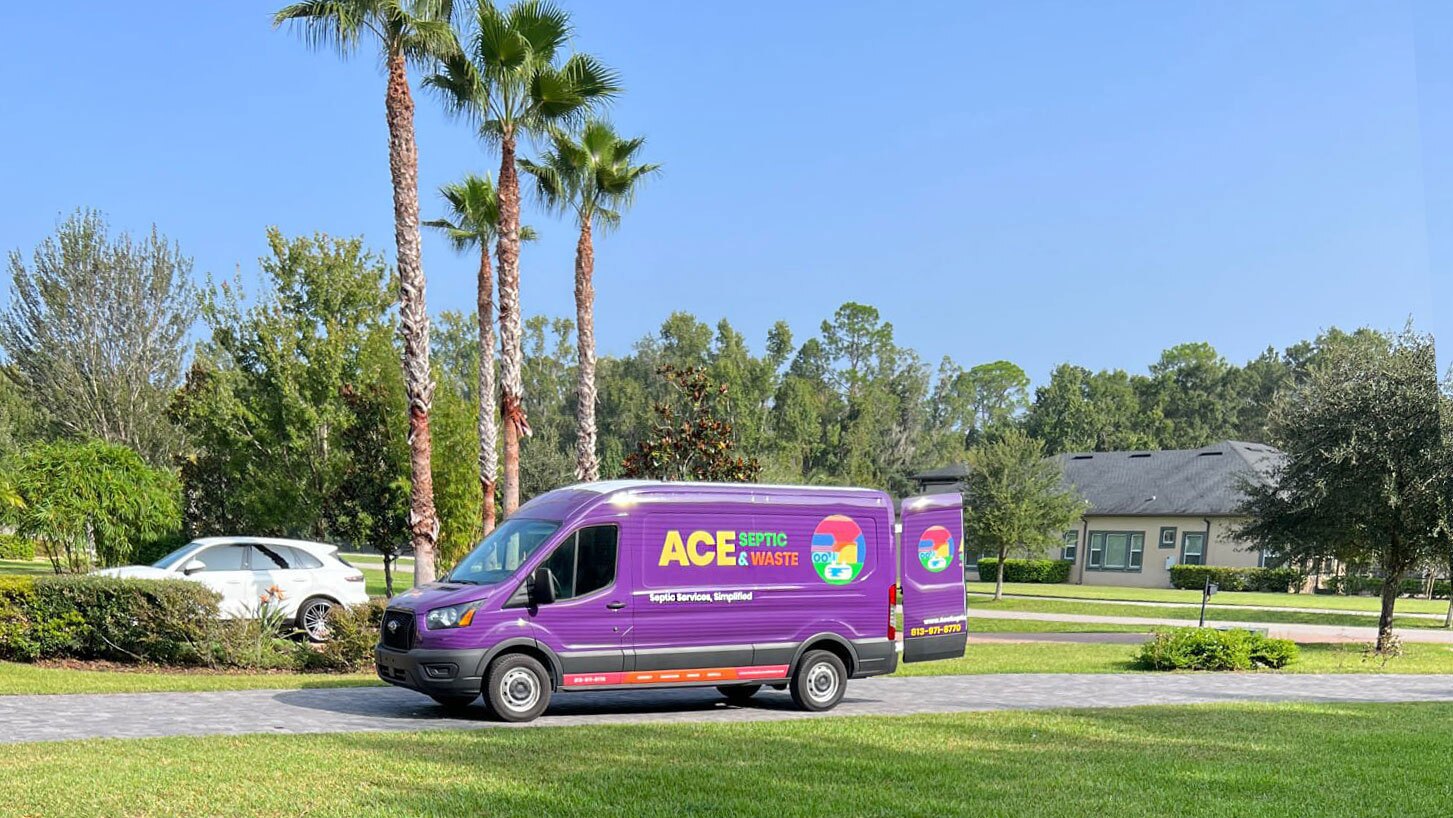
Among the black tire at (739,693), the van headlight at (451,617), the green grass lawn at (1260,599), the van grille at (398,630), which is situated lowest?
the green grass lawn at (1260,599)

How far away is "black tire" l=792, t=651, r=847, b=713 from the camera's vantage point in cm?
1345

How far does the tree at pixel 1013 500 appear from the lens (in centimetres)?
4478

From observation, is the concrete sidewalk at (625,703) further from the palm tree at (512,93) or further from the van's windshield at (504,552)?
the palm tree at (512,93)

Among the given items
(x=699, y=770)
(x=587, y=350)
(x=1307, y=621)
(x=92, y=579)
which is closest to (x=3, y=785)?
(x=699, y=770)

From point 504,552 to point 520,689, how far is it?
4.64ft

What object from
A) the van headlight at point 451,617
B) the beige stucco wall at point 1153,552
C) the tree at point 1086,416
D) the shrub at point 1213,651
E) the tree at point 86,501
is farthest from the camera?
the tree at point 1086,416

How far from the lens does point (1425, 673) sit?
20578 mm

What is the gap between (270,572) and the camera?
19031 millimetres

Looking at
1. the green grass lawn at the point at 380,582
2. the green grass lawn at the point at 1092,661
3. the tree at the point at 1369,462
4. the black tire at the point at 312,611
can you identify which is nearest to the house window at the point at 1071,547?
the green grass lawn at the point at 380,582

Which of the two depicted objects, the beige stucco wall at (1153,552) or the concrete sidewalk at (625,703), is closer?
the concrete sidewalk at (625,703)

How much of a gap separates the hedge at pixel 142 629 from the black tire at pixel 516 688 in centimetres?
453

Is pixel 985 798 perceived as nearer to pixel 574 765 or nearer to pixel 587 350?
pixel 574 765

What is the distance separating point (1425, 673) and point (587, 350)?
636 inches

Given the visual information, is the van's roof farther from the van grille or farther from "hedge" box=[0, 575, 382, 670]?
"hedge" box=[0, 575, 382, 670]
